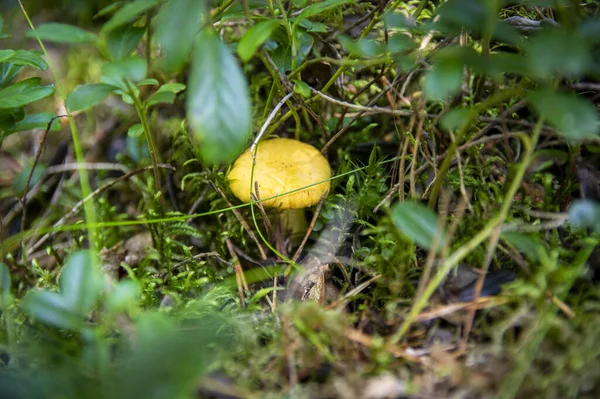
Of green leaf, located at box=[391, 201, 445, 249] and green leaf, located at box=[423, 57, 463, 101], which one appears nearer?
green leaf, located at box=[423, 57, 463, 101]

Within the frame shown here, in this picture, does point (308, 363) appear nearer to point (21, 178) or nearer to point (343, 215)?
point (343, 215)

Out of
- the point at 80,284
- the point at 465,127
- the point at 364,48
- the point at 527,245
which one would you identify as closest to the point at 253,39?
the point at 364,48

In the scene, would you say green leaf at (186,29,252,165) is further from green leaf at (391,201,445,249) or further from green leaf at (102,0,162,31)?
green leaf at (391,201,445,249)

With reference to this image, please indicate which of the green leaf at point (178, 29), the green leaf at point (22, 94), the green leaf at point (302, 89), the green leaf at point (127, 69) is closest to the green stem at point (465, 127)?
the green leaf at point (302, 89)

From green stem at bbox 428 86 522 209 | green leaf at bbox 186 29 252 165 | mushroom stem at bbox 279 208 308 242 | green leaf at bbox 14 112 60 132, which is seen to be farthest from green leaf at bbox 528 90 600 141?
green leaf at bbox 14 112 60 132

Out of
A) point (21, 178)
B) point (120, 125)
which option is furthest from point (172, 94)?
point (120, 125)
